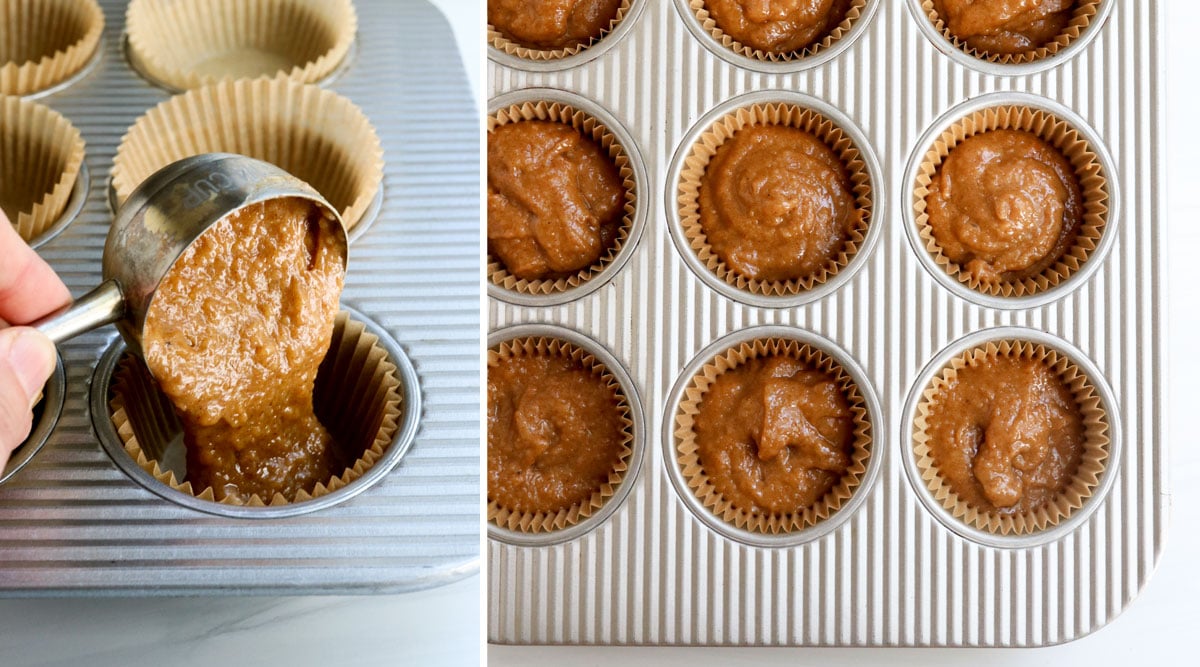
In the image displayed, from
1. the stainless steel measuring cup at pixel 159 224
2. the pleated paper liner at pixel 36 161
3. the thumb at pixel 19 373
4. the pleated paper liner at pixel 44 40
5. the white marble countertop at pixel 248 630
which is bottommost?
the white marble countertop at pixel 248 630

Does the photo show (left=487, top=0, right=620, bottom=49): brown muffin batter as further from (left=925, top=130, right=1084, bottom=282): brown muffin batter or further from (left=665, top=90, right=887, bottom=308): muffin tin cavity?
(left=925, top=130, right=1084, bottom=282): brown muffin batter

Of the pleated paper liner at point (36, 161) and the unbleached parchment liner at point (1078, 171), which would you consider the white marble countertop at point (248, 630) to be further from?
the unbleached parchment liner at point (1078, 171)

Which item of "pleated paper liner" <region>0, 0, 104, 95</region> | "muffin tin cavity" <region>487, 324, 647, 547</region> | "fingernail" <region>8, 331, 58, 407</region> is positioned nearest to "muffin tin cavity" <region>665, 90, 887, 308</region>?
"muffin tin cavity" <region>487, 324, 647, 547</region>

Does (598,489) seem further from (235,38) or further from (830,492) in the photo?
(235,38)

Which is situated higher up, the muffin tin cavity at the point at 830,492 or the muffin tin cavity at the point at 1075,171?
the muffin tin cavity at the point at 1075,171

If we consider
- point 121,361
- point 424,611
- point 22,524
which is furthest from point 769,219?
point 22,524

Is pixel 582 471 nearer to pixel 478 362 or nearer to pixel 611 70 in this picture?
pixel 478 362

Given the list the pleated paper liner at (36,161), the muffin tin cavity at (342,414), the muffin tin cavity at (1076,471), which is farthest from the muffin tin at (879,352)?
the pleated paper liner at (36,161)
